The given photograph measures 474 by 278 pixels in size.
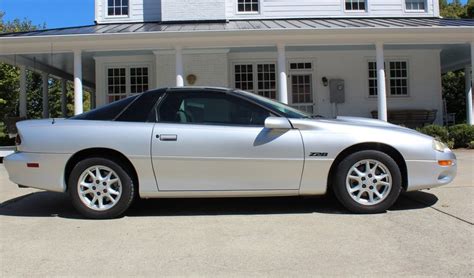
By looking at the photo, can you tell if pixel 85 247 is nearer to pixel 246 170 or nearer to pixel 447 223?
pixel 246 170

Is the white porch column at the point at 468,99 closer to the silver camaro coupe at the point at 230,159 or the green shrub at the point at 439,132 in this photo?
the green shrub at the point at 439,132

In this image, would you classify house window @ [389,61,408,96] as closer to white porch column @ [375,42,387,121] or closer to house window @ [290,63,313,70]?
house window @ [290,63,313,70]

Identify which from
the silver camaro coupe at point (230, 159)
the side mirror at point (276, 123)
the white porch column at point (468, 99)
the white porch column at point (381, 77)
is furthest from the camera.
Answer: the white porch column at point (468, 99)

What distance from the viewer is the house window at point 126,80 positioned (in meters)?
17.1

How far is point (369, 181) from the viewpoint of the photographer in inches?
213

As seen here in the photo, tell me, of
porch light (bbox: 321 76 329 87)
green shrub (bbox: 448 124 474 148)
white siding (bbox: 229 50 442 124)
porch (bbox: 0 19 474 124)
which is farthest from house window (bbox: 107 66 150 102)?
green shrub (bbox: 448 124 474 148)

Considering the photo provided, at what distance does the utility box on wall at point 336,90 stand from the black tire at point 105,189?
12224 mm

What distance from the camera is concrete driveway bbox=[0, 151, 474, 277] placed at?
152 inches

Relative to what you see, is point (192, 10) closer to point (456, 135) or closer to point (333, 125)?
point (456, 135)

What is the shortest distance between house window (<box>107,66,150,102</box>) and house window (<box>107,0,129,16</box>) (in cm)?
220

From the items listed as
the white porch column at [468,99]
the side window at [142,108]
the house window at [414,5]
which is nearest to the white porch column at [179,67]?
the side window at [142,108]

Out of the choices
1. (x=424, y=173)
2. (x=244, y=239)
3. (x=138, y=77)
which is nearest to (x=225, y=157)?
(x=244, y=239)

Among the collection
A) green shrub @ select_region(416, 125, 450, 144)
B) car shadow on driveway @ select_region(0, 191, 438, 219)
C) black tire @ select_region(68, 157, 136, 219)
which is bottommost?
car shadow on driveway @ select_region(0, 191, 438, 219)

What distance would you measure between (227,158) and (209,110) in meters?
0.64
